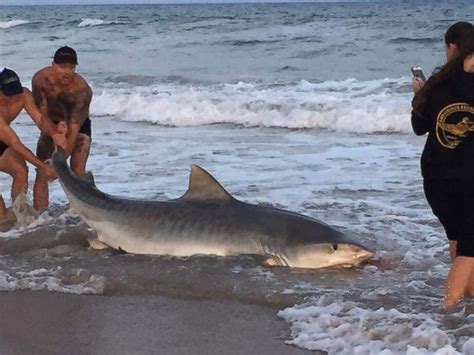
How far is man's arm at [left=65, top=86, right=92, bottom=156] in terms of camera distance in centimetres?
766

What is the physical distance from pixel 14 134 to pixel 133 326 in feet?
10.2

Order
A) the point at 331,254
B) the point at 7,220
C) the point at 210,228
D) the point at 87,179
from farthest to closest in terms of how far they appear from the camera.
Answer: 1. the point at 7,220
2. the point at 87,179
3. the point at 210,228
4. the point at 331,254

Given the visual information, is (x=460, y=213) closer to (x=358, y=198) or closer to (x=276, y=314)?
(x=276, y=314)

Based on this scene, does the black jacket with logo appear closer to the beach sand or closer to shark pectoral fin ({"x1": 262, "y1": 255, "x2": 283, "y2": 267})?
the beach sand

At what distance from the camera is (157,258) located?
6.21 meters

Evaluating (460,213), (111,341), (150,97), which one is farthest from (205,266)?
(150,97)

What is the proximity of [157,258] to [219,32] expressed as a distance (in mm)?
34185

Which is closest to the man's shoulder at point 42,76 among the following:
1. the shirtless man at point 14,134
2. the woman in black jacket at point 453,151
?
the shirtless man at point 14,134

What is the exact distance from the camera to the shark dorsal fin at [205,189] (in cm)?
627

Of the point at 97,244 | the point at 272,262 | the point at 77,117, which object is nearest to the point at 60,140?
the point at 77,117

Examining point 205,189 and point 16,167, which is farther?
point 16,167

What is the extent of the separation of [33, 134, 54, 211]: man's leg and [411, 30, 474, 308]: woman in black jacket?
4.13 meters

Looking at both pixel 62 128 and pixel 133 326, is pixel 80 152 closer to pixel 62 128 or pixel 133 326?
pixel 62 128

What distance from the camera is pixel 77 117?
25.4ft
